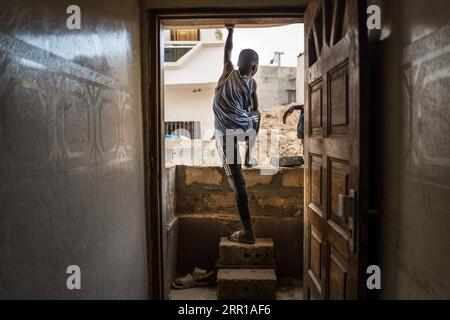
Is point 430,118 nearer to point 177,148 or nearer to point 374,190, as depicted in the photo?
point 374,190

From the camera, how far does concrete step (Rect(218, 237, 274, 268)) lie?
3090 millimetres

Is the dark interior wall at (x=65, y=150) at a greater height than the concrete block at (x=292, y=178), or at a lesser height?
greater

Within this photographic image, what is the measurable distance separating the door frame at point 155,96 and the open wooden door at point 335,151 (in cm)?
39

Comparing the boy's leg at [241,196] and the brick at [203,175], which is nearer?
the boy's leg at [241,196]

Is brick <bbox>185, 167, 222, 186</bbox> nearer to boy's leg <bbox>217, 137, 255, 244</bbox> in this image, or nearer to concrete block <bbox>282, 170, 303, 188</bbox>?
boy's leg <bbox>217, 137, 255, 244</bbox>

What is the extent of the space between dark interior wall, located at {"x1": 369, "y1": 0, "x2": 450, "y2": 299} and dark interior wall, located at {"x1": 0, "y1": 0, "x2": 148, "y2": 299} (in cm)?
109

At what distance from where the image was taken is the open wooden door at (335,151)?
125 centimetres

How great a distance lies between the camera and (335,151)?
5.00 feet

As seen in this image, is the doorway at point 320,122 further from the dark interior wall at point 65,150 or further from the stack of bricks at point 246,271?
the stack of bricks at point 246,271

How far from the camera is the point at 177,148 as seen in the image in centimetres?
823

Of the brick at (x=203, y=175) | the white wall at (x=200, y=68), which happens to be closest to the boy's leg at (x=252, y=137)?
the brick at (x=203, y=175)

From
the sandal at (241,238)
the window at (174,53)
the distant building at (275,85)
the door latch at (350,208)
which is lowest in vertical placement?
the sandal at (241,238)

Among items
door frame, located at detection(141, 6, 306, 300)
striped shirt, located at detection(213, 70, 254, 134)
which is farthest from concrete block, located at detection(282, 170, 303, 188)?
door frame, located at detection(141, 6, 306, 300)

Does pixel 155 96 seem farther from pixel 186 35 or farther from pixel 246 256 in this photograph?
pixel 186 35
